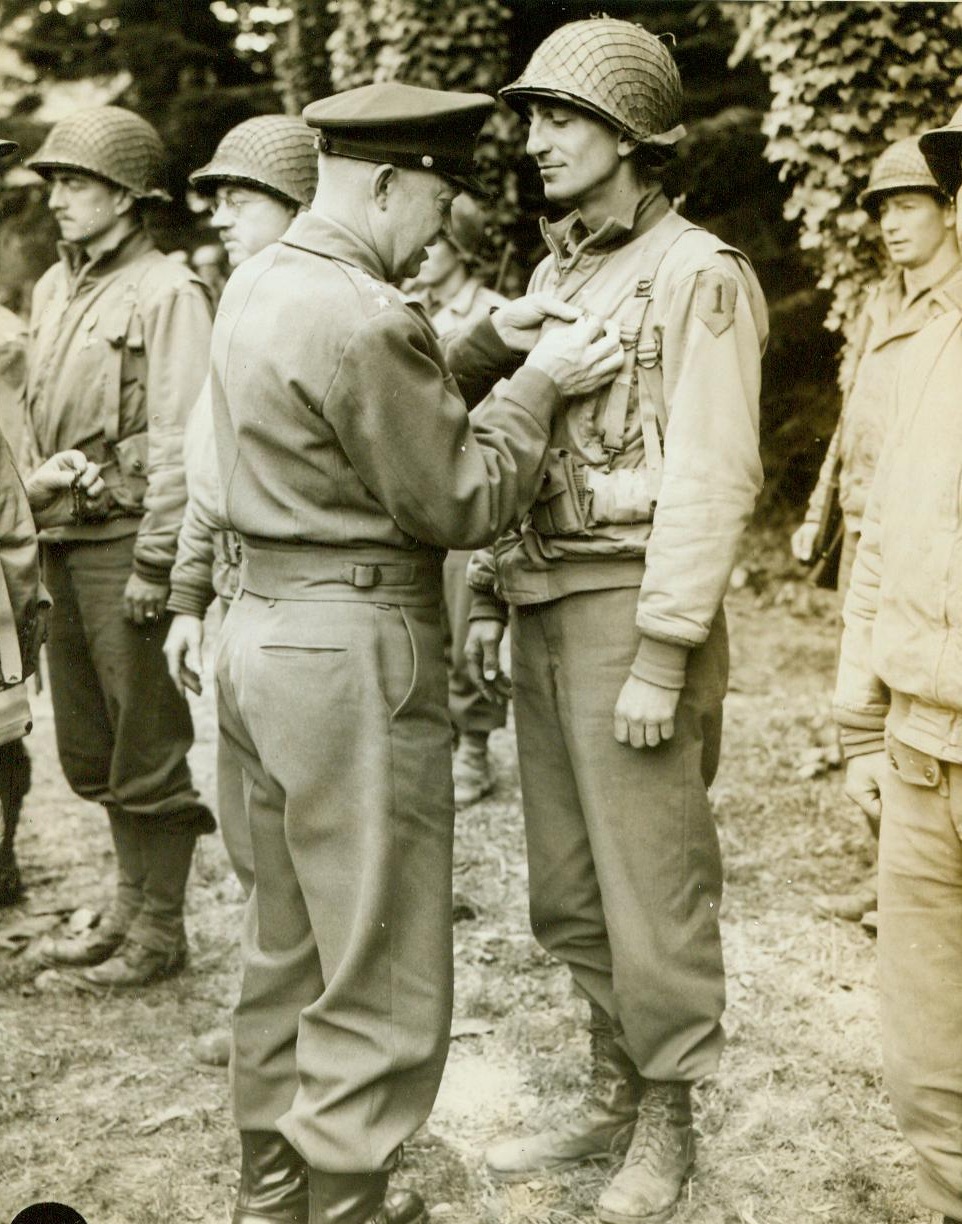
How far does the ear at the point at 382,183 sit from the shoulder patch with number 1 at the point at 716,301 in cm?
68

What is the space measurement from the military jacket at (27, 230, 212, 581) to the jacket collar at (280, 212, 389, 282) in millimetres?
1517

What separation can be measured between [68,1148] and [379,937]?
1360 mm

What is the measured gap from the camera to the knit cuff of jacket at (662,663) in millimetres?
2908

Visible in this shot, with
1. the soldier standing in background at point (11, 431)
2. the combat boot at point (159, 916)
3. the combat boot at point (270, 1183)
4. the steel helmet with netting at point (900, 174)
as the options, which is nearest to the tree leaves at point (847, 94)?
the steel helmet with netting at point (900, 174)

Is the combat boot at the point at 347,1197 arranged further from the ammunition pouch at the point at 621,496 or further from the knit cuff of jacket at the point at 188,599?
the knit cuff of jacket at the point at 188,599

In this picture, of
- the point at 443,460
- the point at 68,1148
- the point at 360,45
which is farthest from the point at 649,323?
the point at 360,45

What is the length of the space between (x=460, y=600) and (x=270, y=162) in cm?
288

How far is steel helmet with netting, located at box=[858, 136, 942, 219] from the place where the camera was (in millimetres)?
4484

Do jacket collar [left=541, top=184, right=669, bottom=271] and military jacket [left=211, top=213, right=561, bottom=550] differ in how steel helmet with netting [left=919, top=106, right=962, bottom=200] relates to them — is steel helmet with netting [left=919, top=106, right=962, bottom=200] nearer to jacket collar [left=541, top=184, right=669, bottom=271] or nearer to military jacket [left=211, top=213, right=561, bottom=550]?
jacket collar [left=541, top=184, right=669, bottom=271]

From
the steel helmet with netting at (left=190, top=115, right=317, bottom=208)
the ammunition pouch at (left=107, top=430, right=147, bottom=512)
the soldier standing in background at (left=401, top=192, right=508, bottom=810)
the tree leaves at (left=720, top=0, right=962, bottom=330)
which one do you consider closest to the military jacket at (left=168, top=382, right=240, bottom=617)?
the ammunition pouch at (left=107, top=430, right=147, bottom=512)

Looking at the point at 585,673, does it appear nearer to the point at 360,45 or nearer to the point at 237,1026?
the point at 237,1026

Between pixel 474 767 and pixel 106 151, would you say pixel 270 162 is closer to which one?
pixel 106 151

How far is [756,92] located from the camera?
833cm

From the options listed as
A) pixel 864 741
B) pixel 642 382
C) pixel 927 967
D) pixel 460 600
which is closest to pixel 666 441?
pixel 642 382
